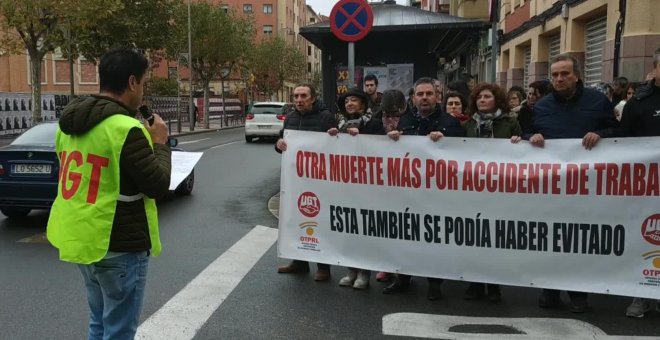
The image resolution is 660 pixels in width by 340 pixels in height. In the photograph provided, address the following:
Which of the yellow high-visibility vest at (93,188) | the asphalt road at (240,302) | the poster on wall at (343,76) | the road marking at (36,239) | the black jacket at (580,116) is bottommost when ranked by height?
the road marking at (36,239)

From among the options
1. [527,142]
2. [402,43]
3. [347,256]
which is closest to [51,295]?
[347,256]

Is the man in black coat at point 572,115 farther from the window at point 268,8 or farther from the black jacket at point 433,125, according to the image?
the window at point 268,8

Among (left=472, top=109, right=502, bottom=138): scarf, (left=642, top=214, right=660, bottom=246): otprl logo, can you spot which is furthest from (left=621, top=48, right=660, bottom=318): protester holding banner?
(left=472, top=109, right=502, bottom=138): scarf

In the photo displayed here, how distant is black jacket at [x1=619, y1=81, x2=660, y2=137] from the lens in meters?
4.66

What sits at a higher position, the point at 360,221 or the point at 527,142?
the point at 527,142

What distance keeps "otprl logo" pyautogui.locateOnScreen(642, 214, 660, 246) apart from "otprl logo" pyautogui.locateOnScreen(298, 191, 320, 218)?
262cm

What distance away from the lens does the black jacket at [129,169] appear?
264 cm

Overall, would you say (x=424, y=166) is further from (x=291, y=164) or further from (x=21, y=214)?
(x=21, y=214)

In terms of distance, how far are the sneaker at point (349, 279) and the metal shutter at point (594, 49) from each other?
30.8 ft

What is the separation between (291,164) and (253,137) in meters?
20.1

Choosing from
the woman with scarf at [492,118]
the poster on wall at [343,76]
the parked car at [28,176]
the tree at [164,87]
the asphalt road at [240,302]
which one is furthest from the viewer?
the tree at [164,87]

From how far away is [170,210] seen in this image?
30.9 ft

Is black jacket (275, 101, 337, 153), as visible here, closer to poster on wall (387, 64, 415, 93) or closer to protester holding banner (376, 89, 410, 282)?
protester holding banner (376, 89, 410, 282)

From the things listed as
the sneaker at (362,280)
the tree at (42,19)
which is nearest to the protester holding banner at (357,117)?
the sneaker at (362,280)
